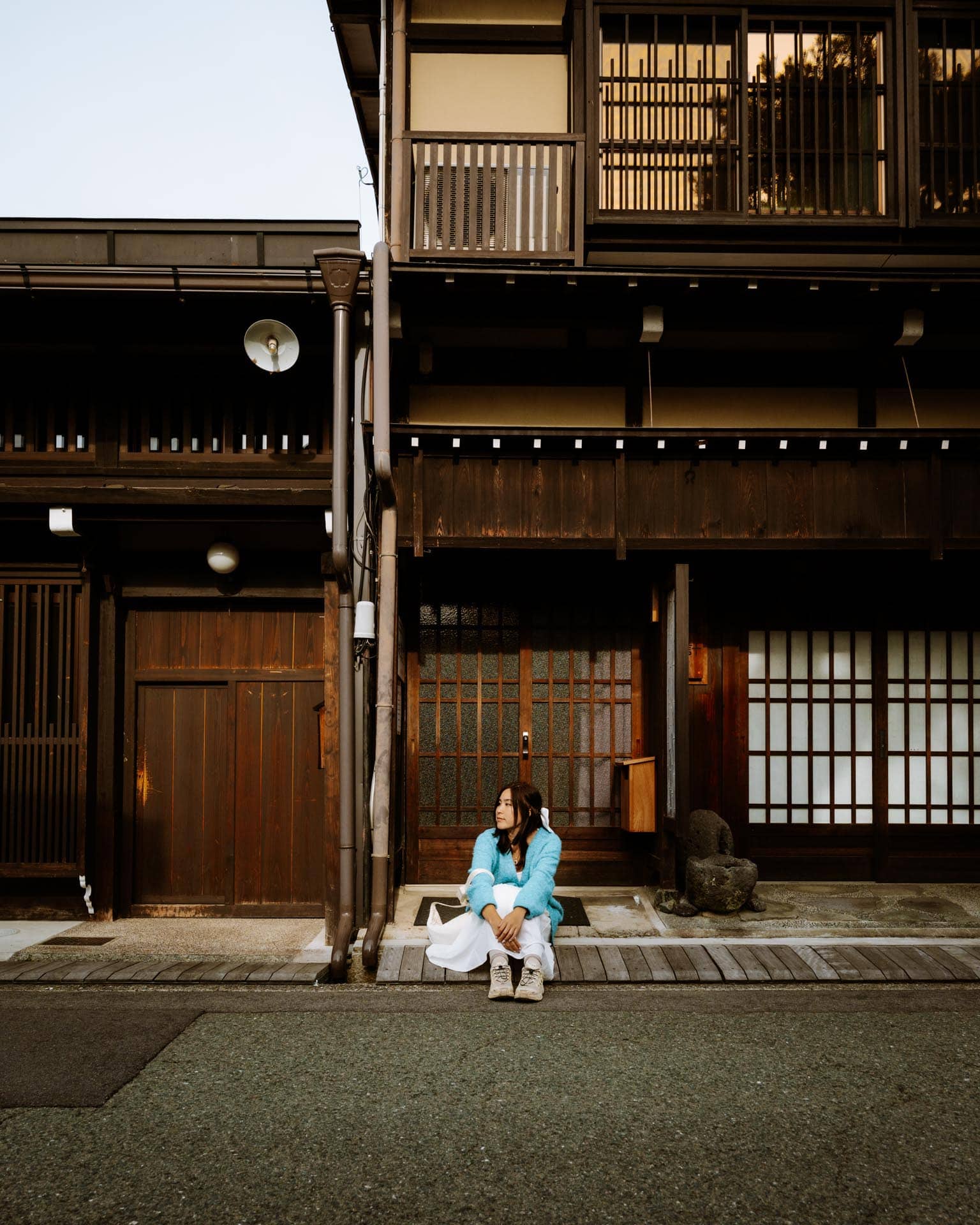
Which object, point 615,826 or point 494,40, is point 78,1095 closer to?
point 615,826

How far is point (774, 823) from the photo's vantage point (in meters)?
9.05

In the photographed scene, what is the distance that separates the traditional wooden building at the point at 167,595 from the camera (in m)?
7.75

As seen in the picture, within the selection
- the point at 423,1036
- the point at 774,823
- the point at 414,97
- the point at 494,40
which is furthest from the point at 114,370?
the point at 774,823

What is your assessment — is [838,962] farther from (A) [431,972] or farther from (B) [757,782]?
(A) [431,972]

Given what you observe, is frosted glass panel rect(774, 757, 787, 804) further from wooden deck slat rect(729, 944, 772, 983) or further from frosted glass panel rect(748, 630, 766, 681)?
wooden deck slat rect(729, 944, 772, 983)

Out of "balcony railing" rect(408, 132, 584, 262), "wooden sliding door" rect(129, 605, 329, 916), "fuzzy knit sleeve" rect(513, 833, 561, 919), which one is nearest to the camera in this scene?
"fuzzy knit sleeve" rect(513, 833, 561, 919)

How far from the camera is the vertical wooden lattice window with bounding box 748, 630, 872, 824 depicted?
912cm

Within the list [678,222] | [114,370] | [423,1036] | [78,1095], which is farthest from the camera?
[678,222]

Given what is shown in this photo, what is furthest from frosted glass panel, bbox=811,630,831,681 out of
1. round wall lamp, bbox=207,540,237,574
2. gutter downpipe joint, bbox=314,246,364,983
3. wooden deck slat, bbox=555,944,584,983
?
round wall lamp, bbox=207,540,237,574

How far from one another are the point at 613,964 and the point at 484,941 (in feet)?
3.44

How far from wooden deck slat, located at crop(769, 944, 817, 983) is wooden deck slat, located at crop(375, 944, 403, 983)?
2.92 meters

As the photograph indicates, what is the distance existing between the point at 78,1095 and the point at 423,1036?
1.88 m

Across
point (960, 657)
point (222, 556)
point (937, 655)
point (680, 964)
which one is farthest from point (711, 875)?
point (222, 556)

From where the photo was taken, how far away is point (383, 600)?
7.34 meters
